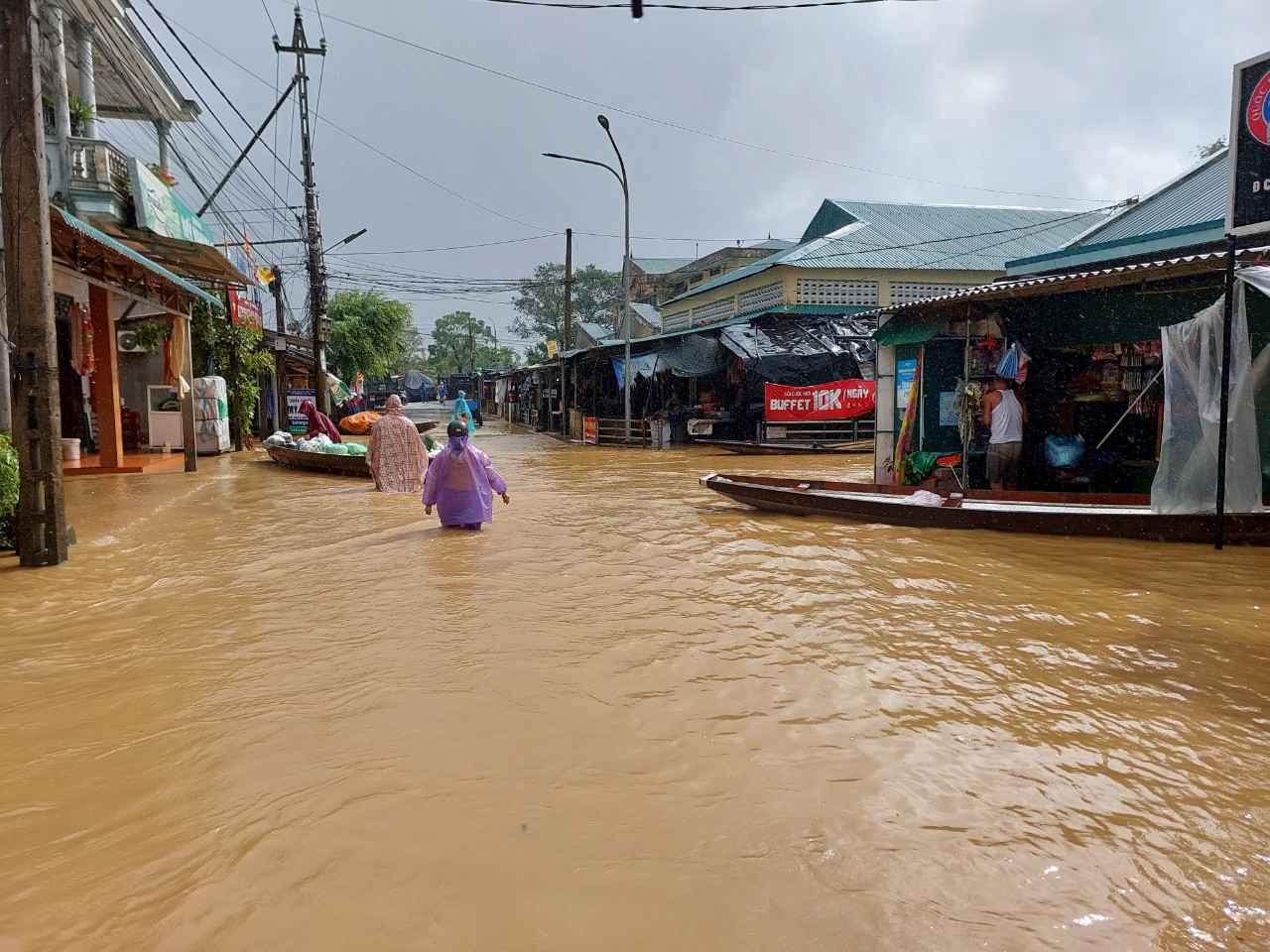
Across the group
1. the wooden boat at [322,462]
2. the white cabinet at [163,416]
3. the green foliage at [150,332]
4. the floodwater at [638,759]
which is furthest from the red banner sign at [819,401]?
the white cabinet at [163,416]

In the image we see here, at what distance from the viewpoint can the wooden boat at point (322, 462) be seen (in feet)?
51.0

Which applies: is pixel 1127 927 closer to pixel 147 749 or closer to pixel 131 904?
pixel 131 904

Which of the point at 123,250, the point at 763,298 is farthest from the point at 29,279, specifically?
the point at 763,298

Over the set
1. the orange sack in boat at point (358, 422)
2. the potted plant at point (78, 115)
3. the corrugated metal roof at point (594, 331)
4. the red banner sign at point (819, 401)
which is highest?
the potted plant at point (78, 115)

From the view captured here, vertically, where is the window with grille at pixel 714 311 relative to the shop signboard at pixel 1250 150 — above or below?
above

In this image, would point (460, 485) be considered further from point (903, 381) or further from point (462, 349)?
point (462, 349)

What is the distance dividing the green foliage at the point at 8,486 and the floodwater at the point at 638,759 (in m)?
0.63

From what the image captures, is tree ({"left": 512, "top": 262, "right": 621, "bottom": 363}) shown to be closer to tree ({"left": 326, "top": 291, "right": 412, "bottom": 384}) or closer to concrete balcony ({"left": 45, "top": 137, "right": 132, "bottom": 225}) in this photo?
tree ({"left": 326, "top": 291, "right": 412, "bottom": 384})

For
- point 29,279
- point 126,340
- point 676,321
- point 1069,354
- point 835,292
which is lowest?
point 1069,354

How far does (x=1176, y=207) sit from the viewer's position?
45.1ft

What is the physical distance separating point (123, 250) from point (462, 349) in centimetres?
8039

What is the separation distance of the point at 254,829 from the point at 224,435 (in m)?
20.5

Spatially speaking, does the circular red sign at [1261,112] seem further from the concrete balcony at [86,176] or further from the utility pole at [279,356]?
the utility pole at [279,356]

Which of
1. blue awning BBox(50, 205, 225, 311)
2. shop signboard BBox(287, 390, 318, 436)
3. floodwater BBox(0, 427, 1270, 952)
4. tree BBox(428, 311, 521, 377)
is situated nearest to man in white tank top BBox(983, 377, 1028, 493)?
floodwater BBox(0, 427, 1270, 952)
